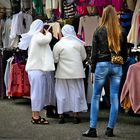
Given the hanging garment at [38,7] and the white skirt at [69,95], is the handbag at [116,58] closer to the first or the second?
the white skirt at [69,95]

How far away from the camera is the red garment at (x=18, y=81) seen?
10.3 metres

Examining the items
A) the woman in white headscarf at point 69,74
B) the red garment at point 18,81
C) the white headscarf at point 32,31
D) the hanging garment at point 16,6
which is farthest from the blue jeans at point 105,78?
the hanging garment at point 16,6

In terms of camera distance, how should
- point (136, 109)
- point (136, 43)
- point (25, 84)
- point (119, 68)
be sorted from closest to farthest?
point (119, 68)
point (136, 109)
point (136, 43)
point (25, 84)

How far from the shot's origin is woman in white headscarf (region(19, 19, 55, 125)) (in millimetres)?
8398

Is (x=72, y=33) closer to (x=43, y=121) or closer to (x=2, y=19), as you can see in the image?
(x=43, y=121)

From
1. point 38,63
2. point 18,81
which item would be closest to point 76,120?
point 38,63

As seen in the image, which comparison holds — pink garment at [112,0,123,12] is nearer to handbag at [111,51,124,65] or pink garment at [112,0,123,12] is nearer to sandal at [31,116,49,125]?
handbag at [111,51,124,65]

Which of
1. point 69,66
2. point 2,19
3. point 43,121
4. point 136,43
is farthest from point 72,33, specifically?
point 2,19

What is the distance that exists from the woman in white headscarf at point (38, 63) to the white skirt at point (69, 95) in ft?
1.01

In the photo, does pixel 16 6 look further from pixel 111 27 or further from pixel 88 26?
A: pixel 111 27

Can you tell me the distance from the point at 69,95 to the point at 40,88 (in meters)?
0.56

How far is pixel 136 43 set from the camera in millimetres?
8594

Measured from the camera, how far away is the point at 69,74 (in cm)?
841

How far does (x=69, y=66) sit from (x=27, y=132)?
1.44 m
